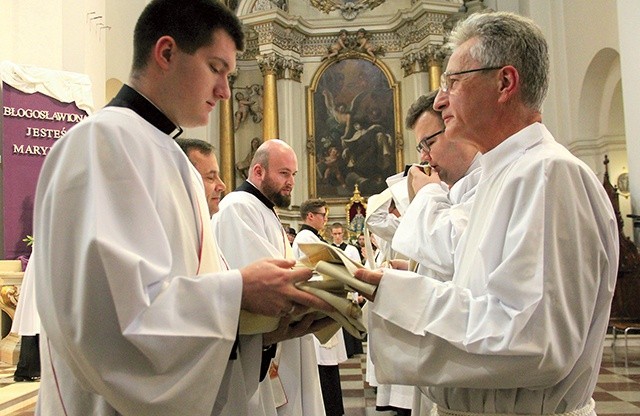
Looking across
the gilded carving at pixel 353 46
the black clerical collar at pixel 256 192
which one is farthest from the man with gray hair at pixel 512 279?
the gilded carving at pixel 353 46

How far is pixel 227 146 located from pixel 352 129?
308 cm

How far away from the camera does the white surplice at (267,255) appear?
Result: 10.4 ft

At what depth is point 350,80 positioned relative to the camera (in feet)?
50.7

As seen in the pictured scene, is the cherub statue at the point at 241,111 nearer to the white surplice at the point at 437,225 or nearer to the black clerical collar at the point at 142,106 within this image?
the white surplice at the point at 437,225

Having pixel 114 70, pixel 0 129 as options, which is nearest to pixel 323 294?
pixel 0 129

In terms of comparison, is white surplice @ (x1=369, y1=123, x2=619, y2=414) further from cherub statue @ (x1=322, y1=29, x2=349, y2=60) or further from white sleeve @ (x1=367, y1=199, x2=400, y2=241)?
cherub statue @ (x1=322, y1=29, x2=349, y2=60)

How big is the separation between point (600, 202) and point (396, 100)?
13884 millimetres

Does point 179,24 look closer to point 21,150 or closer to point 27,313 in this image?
point 27,313

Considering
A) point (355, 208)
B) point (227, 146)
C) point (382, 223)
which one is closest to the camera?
point (382, 223)

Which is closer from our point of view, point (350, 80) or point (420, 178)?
point (420, 178)

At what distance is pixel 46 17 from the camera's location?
9719mm

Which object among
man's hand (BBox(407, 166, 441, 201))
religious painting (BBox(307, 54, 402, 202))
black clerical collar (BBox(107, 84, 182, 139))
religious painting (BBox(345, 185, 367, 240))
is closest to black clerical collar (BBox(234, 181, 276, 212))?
man's hand (BBox(407, 166, 441, 201))

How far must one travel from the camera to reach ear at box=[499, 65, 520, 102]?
1766 millimetres

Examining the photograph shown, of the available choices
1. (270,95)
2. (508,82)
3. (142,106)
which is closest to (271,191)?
(142,106)
